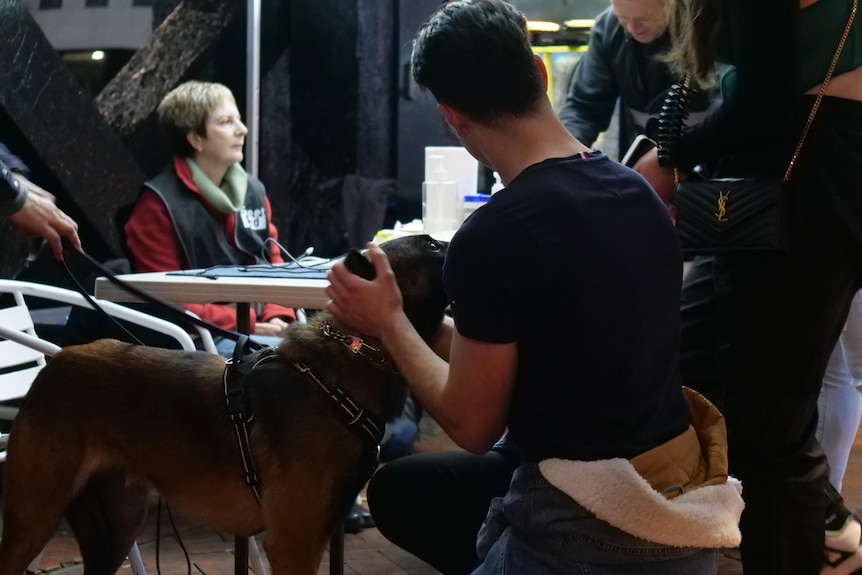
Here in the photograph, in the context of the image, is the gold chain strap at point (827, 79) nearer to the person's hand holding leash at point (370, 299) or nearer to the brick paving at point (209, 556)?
Answer: the person's hand holding leash at point (370, 299)

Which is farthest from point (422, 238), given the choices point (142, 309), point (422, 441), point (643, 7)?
point (422, 441)

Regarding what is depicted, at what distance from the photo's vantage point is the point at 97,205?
5.16 meters

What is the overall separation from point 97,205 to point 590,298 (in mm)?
4144

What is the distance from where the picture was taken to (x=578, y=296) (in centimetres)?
159

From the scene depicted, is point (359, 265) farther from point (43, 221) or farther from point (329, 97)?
point (329, 97)

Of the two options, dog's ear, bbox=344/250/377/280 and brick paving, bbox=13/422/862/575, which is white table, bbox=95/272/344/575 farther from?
brick paving, bbox=13/422/862/575

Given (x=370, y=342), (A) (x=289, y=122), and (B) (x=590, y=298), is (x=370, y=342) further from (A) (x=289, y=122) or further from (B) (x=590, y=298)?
(A) (x=289, y=122)

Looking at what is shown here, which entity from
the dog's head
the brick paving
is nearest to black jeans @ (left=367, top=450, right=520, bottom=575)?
the dog's head

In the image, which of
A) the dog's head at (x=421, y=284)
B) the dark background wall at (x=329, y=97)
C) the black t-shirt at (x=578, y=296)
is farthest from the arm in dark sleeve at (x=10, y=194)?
the dark background wall at (x=329, y=97)

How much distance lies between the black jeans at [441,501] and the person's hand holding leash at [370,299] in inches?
16.5

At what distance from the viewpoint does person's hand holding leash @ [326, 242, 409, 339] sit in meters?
1.87

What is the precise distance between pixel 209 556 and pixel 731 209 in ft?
7.72

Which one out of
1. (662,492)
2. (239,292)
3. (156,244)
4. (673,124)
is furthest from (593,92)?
(662,492)

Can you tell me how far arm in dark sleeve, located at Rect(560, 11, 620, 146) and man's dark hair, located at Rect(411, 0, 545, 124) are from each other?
1.88 m
